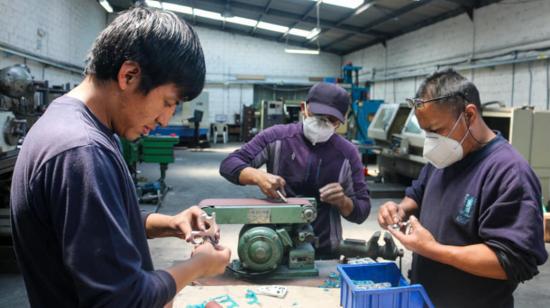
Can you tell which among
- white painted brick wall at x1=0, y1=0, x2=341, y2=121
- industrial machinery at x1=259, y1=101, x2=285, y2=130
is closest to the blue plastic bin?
white painted brick wall at x1=0, y1=0, x2=341, y2=121

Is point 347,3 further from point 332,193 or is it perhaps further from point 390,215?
point 390,215

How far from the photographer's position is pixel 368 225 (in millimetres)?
4375

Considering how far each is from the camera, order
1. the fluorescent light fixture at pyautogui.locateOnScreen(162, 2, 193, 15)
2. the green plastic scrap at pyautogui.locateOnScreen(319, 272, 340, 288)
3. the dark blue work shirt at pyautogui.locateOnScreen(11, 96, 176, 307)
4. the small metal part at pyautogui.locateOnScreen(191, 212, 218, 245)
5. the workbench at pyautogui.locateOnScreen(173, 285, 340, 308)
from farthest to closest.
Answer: the fluorescent light fixture at pyautogui.locateOnScreen(162, 2, 193, 15), the green plastic scrap at pyautogui.locateOnScreen(319, 272, 340, 288), the workbench at pyautogui.locateOnScreen(173, 285, 340, 308), the small metal part at pyautogui.locateOnScreen(191, 212, 218, 245), the dark blue work shirt at pyautogui.locateOnScreen(11, 96, 176, 307)

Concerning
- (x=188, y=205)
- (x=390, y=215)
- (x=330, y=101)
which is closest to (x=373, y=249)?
(x=390, y=215)

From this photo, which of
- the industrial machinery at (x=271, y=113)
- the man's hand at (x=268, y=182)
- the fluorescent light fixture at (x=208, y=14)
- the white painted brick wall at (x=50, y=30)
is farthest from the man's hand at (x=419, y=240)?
the fluorescent light fixture at (x=208, y=14)

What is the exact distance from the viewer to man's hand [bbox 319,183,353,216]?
171 cm

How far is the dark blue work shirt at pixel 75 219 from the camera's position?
58 centimetres

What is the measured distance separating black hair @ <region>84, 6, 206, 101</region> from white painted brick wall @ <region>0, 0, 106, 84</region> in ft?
14.9

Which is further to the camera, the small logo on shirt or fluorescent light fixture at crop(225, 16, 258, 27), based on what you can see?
fluorescent light fixture at crop(225, 16, 258, 27)

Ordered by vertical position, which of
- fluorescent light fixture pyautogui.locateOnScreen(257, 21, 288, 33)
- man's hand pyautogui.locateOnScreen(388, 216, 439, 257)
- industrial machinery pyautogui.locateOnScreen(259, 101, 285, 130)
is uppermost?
fluorescent light fixture pyautogui.locateOnScreen(257, 21, 288, 33)

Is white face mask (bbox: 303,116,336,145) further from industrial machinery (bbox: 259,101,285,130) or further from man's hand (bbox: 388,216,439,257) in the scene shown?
industrial machinery (bbox: 259,101,285,130)

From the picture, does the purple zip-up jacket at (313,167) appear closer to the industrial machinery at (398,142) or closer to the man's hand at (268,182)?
the man's hand at (268,182)

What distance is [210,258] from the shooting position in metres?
0.82

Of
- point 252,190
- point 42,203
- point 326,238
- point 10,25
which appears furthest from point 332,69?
point 42,203
